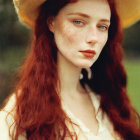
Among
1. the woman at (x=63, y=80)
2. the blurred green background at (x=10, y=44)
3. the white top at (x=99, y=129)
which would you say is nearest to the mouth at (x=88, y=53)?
the woman at (x=63, y=80)

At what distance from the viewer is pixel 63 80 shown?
5.49 ft

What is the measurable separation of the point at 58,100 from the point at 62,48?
0.98 ft

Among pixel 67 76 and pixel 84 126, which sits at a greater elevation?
→ pixel 67 76

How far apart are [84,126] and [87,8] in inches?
26.1

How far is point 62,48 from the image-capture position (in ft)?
5.16

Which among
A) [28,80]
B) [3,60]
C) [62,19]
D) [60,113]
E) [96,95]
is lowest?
[3,60]

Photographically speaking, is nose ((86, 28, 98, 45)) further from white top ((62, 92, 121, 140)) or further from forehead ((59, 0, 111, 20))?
white top ((62, 92, 121, 140))

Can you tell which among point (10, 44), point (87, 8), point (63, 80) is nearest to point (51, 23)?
point (87, 8)

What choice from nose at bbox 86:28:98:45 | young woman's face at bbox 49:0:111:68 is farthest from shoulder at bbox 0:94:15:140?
nose at bbox 86:28:98:45

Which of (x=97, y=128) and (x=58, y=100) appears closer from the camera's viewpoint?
(x=58, y=100)

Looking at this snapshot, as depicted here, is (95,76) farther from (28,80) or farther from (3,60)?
(3,60)

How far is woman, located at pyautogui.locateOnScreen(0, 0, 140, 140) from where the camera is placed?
4.71 feet

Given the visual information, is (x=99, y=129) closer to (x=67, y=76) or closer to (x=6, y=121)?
(x=67, y=76)

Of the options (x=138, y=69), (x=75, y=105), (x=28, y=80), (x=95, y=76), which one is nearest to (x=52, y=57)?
(x=28, y=80)
